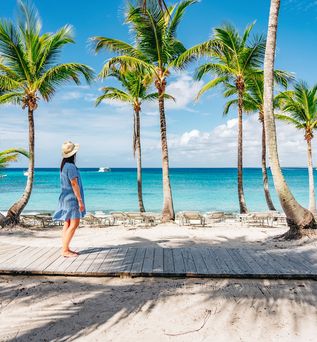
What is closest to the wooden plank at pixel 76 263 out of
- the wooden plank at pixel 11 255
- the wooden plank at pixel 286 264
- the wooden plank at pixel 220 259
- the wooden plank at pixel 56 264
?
the wooden plank at pixel 56 264

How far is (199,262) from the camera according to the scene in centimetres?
580

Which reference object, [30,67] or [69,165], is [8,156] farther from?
[69,165]

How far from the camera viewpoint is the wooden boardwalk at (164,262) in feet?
17.2

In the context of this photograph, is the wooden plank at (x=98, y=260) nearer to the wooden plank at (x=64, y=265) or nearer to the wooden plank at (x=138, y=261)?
the wooden plank at (x=64, y=265)

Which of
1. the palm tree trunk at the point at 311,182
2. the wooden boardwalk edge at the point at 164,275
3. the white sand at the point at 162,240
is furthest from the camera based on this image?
the palm tree trunk at the point at 311,182

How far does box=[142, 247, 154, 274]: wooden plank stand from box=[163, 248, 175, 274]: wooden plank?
228 mm

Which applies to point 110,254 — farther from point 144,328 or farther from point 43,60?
point 43,60

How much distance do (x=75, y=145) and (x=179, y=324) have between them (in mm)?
3422

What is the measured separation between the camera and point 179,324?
3832 millimetres

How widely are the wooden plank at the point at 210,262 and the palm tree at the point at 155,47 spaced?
828 centimetres

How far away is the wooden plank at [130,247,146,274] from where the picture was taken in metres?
5.34

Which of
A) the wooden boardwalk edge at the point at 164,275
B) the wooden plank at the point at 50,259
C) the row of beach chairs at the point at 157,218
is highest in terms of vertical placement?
the wooden plank at the point at 50,259

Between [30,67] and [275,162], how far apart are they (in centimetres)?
1026

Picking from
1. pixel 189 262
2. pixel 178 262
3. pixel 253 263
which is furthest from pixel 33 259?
pixel 253 263
